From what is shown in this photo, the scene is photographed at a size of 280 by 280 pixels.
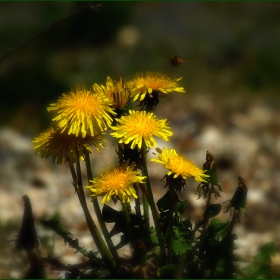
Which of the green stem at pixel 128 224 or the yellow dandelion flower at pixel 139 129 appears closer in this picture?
the yellow dandelion flower at pixel 139 129

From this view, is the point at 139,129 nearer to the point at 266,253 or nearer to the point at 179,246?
the point at 179,246

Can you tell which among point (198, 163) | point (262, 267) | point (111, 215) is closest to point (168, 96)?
point (198, 163)

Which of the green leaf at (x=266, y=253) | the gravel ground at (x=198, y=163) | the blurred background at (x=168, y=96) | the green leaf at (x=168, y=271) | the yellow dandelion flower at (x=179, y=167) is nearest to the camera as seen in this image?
the yellow dandelion flower at (x=179, y=167)

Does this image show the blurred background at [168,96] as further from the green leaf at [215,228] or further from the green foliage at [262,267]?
the green leaf at [215,228]

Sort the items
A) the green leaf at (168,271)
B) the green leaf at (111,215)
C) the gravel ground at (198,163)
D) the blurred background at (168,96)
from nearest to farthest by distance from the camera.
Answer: the green leaf at (168,271)
the green leaf at (111,215)
the gravel ground at (198,163)
the blurred background at (168,96)

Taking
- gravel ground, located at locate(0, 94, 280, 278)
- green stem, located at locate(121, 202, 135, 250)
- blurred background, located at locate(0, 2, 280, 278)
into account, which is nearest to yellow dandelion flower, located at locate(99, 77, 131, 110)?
blurred background, located at locate(0, 2, 280, 278)

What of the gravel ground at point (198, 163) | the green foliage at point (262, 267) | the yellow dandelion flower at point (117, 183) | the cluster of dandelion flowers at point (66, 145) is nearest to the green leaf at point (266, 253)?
the green foliage at point (262, 267)
